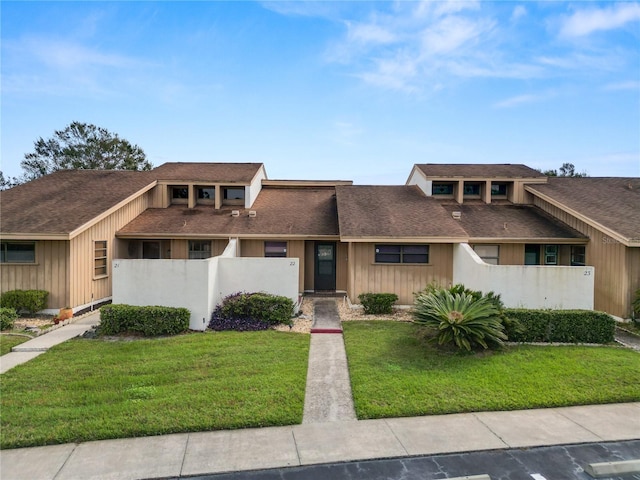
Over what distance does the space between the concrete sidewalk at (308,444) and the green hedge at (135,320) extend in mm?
4943

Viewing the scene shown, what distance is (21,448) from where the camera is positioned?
15.2 ft

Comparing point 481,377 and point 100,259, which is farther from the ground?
point 100,259

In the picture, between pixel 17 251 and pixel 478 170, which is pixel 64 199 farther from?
pixel 478 170

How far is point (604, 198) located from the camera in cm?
1494

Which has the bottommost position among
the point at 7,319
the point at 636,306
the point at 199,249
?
the point at 7,319

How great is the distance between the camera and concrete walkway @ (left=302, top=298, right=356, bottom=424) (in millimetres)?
5566

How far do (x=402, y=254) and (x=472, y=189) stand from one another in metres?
8.02

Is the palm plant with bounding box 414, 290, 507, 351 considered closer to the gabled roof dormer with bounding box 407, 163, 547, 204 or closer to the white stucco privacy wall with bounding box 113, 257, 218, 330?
the white stucco privacy wall with bounding box 113, 257, 218, 330

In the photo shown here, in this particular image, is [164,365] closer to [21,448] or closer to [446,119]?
[21,448]

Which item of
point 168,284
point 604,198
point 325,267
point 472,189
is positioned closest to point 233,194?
point 325,267

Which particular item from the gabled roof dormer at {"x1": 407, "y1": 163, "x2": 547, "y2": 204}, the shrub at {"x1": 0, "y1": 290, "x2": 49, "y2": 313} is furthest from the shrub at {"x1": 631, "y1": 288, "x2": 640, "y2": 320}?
the shrub at {"x1": 0, "y1": 290, "x2": 49, "y2": 313}

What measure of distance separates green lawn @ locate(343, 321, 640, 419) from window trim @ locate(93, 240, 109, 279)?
9937mm

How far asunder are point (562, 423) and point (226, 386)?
5.41 m

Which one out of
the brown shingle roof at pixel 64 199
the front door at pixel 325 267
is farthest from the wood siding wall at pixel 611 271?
the brown shingle roof at pixel 64 199
